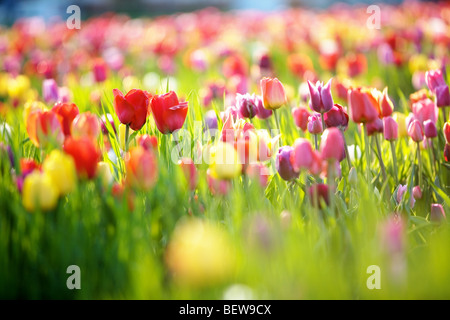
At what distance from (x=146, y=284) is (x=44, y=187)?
0.30 m

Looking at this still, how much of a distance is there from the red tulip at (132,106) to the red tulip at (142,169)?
327 millimetres

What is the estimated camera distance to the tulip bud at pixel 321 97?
1.53 m

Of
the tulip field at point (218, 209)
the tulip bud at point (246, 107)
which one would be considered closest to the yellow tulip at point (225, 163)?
the tulip field at point (218, 209)

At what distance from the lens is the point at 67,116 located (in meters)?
1.47

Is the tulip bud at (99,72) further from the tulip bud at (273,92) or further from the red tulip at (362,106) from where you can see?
the red tulip at (362,106)

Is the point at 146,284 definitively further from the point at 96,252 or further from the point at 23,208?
the point at 23,208

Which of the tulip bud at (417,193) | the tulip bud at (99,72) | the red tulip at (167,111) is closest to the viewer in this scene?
the red tulip at (167,111)

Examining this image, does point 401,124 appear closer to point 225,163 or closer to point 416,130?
point 416,130

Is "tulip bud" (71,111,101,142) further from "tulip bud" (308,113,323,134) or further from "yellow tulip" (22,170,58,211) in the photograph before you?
"tulip bud" (308,113,323,134)

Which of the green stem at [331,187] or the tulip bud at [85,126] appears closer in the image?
the green stem at [331,187]

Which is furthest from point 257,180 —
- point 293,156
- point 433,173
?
point 433,173

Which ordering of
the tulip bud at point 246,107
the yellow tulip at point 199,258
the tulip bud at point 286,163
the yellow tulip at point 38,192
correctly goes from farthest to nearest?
the tulip bud at point 246,107 → the tulip bud at point 286,163 → the yellow tulip at point 38,192 → the yellow tulip at point 199,258
